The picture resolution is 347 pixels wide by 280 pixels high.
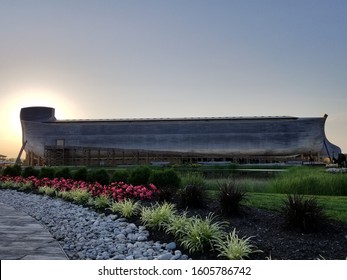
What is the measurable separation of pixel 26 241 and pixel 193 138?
179 feet

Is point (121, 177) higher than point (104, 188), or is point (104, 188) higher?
point (121, 177)

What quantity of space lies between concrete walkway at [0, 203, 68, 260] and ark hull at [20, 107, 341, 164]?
52233 mm

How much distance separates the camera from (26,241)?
6488mm

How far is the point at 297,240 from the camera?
579 cm

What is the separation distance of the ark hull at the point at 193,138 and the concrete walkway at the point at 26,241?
171 feet

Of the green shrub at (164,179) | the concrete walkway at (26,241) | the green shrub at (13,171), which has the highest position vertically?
the green shrub at (13,171)

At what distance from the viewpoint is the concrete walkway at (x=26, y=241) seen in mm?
5586

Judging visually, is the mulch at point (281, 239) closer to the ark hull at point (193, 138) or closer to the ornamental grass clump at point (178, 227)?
the ornamental grass clump at point (178, 227)

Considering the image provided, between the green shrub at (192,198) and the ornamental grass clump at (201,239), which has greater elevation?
the green shrub at (192,198)

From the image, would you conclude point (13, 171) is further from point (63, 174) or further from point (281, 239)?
point (281, 239)

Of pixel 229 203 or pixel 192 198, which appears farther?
pixel 192 198

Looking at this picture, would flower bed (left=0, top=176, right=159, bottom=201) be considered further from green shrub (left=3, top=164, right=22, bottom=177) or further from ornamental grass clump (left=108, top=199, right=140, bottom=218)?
green shrub (left=3, top=164, right=22, bottom=177)

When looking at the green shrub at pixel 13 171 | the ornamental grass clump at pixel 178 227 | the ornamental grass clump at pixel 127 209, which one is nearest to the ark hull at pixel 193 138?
the green shrub at pixel 13 171

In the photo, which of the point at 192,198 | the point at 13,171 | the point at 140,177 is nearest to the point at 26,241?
the point at 192,198
